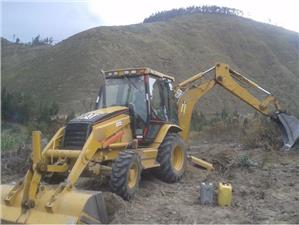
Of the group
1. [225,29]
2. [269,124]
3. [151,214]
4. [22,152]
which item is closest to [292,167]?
[269,124]

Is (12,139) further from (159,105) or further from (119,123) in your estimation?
(119,123)

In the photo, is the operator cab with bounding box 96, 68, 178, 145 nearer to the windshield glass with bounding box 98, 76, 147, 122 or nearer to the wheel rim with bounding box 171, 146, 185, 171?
the windshield glass with bounding box 98, 76, 147, 122

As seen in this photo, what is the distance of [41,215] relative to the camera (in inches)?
297

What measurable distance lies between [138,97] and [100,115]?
4.33ft

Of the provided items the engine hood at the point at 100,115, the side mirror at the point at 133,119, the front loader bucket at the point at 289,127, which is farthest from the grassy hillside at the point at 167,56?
the engine hood at the point at 100,115

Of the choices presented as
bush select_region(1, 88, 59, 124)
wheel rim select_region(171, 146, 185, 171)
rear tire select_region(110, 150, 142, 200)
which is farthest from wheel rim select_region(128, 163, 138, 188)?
bush select_region(1, 88, 59, 124)

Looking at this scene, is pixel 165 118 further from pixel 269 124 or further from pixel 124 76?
pixel 269 124

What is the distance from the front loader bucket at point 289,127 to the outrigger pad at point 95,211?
8.32m

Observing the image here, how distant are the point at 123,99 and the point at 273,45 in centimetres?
6335

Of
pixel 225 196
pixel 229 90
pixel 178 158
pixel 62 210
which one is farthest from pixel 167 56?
pixel 62 210

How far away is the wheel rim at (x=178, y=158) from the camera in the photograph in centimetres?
→ 1136

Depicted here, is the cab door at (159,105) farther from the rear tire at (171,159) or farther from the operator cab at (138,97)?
the rear tire at (171,159)

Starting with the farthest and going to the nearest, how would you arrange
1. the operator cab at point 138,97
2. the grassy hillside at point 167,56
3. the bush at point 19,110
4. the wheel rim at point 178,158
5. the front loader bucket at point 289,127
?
the grassy hillside at point 167,56 → the bush at point 19,110 → the front loader bucket at point 289,127 → the wheel rim at point 178,158 → the operator cab at point 138,97

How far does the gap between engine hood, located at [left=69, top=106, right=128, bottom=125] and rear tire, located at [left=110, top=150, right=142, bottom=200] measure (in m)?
0.79
